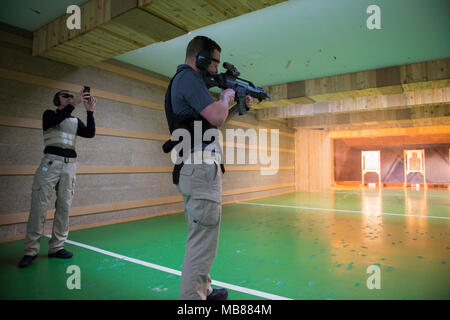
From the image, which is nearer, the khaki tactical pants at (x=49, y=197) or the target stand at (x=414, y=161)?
the khaki tactical pants at (x=49, y=197)

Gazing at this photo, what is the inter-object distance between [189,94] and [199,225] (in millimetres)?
584

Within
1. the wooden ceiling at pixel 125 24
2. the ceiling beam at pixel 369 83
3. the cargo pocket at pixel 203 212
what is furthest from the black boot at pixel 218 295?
the ceiling beam at pixel 369 83

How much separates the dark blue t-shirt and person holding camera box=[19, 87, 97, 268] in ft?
4.66

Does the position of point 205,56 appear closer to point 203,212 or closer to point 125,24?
point 203,212

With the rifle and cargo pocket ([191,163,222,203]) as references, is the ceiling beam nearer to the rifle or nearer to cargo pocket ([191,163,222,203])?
the rifle

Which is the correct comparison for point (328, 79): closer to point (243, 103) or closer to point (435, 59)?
point (435, 59)

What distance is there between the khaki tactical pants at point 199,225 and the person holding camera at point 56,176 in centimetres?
158

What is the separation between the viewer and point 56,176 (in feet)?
7.25

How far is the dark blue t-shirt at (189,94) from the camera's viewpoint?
1161 millimetres

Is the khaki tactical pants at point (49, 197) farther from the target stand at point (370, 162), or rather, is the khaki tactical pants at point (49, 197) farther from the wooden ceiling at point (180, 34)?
the target stand at point (370, 162)

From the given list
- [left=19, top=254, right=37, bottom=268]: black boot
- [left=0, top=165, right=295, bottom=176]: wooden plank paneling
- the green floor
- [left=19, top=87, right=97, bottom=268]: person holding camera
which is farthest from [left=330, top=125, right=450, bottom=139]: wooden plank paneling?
[left=19, top=254, right=37, bottom=268]: black boot

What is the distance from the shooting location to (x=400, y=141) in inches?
443

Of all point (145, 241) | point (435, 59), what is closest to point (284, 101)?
point (435, 59)

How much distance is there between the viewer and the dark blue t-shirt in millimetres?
1161
